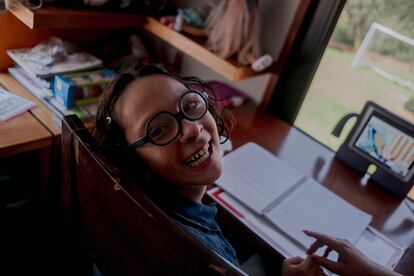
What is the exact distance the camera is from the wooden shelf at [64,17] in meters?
1.11

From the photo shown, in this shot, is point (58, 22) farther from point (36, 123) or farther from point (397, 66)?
point (397, 66)

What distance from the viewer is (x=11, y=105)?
1.18 m

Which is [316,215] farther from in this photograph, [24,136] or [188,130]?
[24,136]

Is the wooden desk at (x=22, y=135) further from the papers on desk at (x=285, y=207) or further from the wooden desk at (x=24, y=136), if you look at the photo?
the papers on desk at (x=285, y=207)

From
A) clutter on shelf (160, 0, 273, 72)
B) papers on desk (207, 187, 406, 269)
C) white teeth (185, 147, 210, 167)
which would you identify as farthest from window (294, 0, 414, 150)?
white teeth (185, 147, 210, 167)

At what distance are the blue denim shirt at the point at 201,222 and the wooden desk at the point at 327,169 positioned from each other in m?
0.48

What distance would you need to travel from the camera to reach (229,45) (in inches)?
51.1

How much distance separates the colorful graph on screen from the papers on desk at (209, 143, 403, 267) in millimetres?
234

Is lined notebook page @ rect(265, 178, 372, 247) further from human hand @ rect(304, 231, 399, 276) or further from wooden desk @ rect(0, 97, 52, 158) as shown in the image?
wooden desk @ rect(0, 97, 52, 158)

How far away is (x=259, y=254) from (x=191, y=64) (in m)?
1.02

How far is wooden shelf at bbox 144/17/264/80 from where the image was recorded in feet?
4.14

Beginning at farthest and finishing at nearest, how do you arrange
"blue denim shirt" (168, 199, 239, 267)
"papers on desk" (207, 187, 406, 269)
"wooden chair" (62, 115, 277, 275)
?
"papers on desk" (207, 187, 406, 269) < "blue denim shirt" (168, 199, 239, 267) < "wooden chair" (62, 115, 277, 275)

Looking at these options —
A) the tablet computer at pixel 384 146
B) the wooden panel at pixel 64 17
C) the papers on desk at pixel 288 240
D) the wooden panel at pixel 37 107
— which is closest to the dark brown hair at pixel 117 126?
the papers on desk at pixel 288 240

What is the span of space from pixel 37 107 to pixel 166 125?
2.42ft
